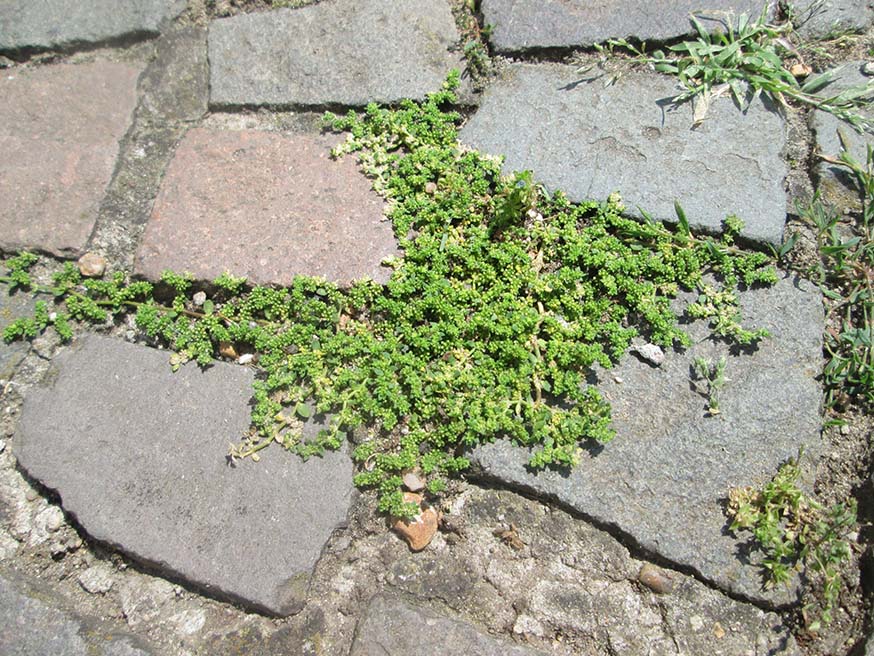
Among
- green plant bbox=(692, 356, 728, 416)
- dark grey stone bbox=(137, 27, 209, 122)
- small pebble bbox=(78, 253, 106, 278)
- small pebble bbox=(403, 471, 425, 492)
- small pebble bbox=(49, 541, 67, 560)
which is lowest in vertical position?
small pebble bbox=(49, 541, 67, 560)

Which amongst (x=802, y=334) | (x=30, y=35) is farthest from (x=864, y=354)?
(x=30, y=35)

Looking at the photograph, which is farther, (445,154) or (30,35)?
(30,35)

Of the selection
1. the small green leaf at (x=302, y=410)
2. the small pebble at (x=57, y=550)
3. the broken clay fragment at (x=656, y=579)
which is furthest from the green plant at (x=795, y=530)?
the small pebble at (x=57, y=550)

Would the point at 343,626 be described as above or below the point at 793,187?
below

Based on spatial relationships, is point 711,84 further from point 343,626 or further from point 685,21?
point 343,626

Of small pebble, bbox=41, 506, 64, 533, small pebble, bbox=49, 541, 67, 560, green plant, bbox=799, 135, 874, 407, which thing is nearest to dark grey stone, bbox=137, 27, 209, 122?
small pebble, bbox=41, 506, 64, 533

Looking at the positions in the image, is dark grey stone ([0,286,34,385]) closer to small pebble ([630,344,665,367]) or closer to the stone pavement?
the stone pavement

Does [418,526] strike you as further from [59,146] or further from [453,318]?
[59,146]
